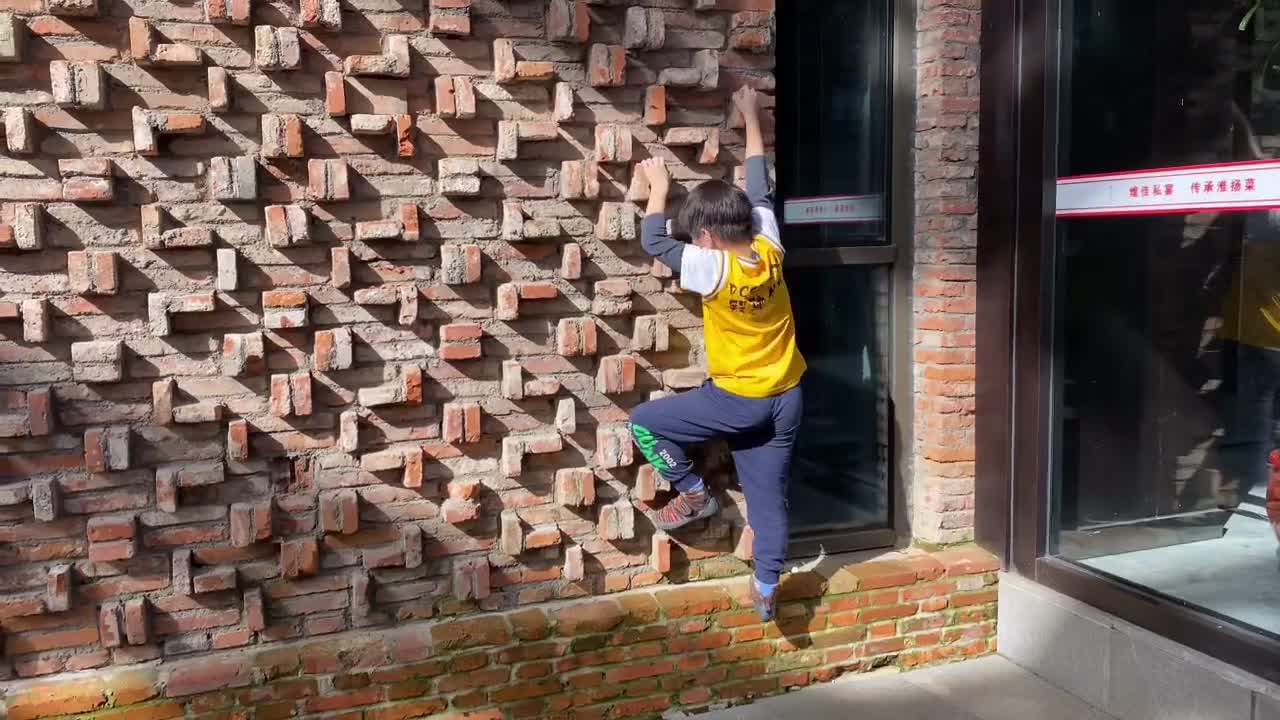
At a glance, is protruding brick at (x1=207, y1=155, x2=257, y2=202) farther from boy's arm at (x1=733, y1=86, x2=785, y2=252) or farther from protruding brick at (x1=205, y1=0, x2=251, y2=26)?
boy's arm at (x1=733, y1=86, x2=785, y2=252)

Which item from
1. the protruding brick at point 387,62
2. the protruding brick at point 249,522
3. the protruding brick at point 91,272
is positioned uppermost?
the protruding brick at point 387,62

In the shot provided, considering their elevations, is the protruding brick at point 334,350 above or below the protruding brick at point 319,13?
below

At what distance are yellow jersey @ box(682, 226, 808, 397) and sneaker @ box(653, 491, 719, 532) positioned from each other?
1.54 ft

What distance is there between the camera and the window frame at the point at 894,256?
4.66 m

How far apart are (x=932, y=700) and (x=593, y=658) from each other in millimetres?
1426

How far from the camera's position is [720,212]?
3875 millimetres

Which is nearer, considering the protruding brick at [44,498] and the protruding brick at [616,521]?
the protruding brick at [44,498]

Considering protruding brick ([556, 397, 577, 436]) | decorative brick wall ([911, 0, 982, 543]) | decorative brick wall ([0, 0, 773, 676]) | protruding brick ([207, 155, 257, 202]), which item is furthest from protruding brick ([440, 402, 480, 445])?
decorative brick wall ([911, 0, 982, 543])

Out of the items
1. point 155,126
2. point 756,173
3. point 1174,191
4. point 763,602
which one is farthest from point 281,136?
point 1174,191

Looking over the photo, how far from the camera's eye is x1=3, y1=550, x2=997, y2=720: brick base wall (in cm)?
366

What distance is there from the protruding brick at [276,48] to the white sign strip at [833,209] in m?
2.11

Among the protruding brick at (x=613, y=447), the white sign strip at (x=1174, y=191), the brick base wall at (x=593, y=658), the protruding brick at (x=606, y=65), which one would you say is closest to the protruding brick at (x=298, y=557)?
the brick base wall at (x=593, y=658)

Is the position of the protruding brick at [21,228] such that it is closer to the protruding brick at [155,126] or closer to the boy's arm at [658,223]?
the protruding brick at [155,126]

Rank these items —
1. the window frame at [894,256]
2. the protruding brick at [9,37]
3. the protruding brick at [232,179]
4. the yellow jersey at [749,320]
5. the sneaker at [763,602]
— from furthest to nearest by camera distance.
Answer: the window frame at [894,256] < the sneaker at [763,602] < the yellow jersey at [749,320] < the protruding brick at [232,179] < the protruding brick at [9,37]
